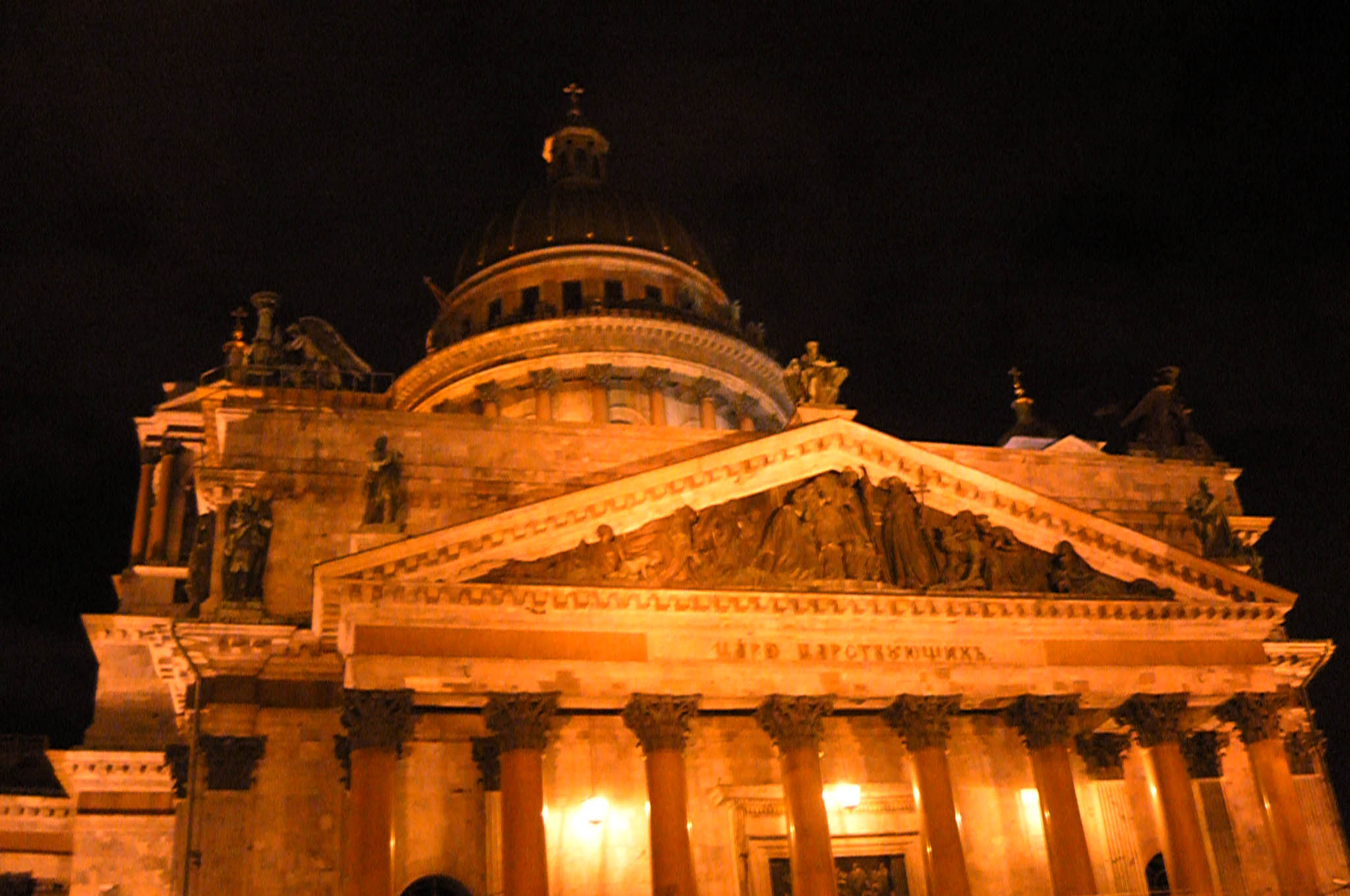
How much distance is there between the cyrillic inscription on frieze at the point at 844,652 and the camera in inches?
945

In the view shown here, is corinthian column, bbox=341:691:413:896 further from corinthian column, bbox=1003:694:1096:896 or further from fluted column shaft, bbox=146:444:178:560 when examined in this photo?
fluted column shaft, bbox=146:444:178:560

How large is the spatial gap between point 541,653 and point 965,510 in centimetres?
889

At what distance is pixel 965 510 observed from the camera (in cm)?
2623

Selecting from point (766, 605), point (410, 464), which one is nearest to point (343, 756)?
point (410, 464)

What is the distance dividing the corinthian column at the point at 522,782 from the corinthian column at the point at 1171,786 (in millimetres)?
11508

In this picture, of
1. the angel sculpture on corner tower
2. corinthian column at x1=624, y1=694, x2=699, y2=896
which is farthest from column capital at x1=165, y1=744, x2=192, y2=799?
corinthian column at x1=624, y1=694, x2=699, y2=896

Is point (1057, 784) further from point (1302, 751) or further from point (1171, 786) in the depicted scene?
point (1302, 751)

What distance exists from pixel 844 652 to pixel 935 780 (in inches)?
110

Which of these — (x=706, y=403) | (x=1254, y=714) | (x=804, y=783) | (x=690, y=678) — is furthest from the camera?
(x=706, y=403)

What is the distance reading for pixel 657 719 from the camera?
23125 millimetres

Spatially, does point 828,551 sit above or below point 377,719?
above

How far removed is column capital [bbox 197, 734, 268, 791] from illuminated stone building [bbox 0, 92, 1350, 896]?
0.18 ft

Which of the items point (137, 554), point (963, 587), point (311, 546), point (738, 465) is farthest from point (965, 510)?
point (137, 554)

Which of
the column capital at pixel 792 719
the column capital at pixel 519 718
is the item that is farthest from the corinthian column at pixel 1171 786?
the column capital at pixel 519 718
